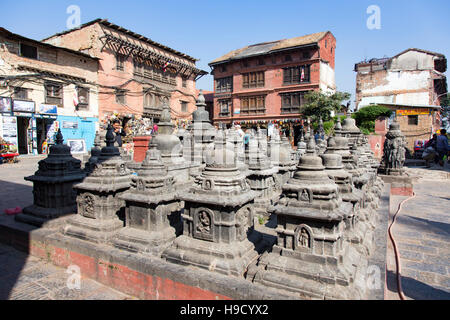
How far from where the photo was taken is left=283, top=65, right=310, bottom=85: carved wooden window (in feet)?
108

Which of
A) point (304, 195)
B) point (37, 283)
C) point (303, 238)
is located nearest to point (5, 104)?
point (37, 283)

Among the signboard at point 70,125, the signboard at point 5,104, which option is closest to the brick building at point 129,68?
the signboard at point 70,125

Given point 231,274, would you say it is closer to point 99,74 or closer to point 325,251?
point 325,251

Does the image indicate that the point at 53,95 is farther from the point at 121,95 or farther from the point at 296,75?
the point at 296,75

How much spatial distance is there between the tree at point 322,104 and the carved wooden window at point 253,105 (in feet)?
23.4

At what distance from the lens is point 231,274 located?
3.87 metres

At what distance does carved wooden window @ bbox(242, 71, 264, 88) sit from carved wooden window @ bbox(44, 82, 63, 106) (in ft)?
72.3

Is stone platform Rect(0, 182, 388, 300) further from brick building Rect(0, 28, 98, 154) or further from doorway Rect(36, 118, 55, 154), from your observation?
doorway Rect(36, 118, 55, 154)

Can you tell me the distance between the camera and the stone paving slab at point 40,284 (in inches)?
170

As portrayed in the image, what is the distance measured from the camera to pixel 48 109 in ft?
76.4

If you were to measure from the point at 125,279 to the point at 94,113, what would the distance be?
26.0 m

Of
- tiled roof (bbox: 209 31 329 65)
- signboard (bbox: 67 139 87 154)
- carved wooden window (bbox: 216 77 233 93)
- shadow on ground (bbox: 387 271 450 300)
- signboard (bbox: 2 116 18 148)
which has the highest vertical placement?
tiled roof (bbox: 209 31 329 65)

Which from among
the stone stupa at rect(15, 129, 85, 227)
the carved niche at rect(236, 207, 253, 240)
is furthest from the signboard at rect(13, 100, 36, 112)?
the carved niche at rect(236, 207, 253, 240)

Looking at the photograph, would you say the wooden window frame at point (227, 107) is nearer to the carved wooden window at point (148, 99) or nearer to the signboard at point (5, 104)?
the carved wooden window at point (148, 99)
